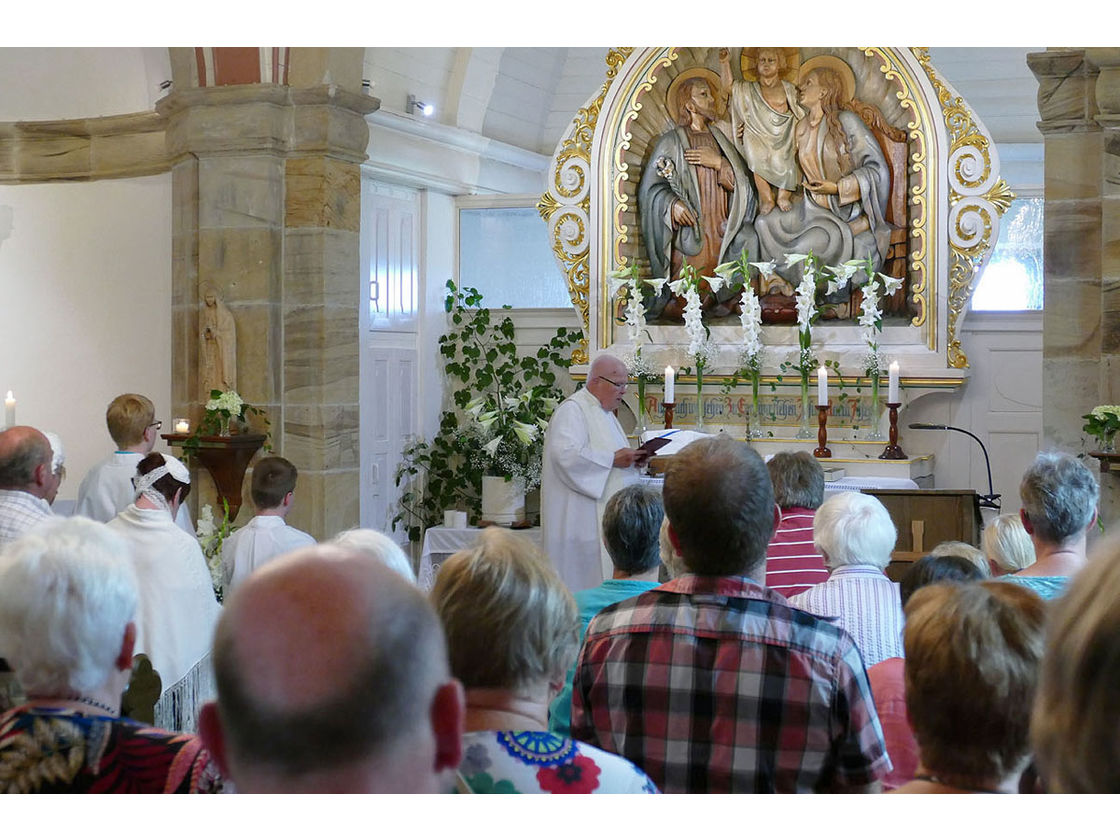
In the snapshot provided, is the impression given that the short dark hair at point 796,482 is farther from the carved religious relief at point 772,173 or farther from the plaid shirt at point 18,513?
the carved religious relief at point 772,173

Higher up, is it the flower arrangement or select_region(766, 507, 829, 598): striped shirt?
the flower arrangement

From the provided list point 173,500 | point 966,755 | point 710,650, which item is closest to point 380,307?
point 173,500

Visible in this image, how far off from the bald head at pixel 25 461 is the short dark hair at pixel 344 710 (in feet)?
13.4

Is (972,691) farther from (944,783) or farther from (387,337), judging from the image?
(387,337)

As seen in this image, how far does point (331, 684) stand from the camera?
4.81 ft

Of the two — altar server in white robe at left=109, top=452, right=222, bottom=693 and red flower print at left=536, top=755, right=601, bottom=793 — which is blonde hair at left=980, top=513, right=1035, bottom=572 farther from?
altar server in white robe at left=109, top=452, right=222, bottom=693

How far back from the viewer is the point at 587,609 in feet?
12.6

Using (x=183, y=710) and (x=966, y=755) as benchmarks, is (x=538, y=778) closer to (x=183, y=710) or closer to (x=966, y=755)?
(x=966, y=755)

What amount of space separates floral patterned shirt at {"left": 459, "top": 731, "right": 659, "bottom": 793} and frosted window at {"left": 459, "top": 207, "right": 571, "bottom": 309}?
8.67 m

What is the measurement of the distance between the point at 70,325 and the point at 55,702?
8130 millimetres

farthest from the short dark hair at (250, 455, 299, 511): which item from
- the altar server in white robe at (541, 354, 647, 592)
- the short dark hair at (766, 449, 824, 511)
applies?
the altar server in white robe at (541, 354, 647, 592)

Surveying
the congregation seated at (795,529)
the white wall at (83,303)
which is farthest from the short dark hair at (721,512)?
the white wall at (83,303)

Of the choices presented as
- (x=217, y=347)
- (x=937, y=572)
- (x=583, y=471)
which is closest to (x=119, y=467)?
(x=217, y=347)

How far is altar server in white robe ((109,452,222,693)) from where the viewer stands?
523cm
